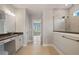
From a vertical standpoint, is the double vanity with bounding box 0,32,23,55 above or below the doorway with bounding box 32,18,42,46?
below

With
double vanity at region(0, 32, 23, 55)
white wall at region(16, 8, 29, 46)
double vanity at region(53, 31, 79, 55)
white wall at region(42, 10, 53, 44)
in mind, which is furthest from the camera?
white wall at region(42, 10, 53, 44)

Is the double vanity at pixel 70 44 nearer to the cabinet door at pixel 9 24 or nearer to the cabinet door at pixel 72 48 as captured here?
the cabinet door at pixel 72 48

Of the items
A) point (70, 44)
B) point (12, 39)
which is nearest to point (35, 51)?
point (12, 39)

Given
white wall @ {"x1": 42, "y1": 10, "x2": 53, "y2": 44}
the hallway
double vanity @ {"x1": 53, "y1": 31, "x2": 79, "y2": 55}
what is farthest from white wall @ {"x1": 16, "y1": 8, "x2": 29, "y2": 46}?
double vanity @ {"x1": 53, "y1": 31, "x2": 79, "y2": 55}

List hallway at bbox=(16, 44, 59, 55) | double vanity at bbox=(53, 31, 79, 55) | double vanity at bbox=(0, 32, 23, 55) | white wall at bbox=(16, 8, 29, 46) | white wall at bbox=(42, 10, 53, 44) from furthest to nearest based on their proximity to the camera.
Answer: white wall at bbox=(42, 10, 53, 44) → white wall at bbox=(16, 8, 29, 46) → double vanity at bbox=(0, 32, 23, 55) → double vanity at bbox=(53, 31, 79, 55) → hallway at bbox=(16, 44, 59, 55)

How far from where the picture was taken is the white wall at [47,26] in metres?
2.28

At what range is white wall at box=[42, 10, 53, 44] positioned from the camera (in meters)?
2.28

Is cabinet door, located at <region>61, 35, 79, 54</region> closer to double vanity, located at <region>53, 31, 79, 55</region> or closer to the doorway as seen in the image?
double vanity, located at <region>53, 31, 79, 55</region>

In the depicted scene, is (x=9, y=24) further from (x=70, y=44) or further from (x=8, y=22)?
(x=70, y=44)

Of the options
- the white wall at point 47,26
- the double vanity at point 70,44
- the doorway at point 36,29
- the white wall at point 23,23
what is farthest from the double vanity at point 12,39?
the double vanity at point 70,44

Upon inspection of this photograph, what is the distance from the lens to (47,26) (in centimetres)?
248

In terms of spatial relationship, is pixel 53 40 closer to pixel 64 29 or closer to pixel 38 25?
pixel 64 29
